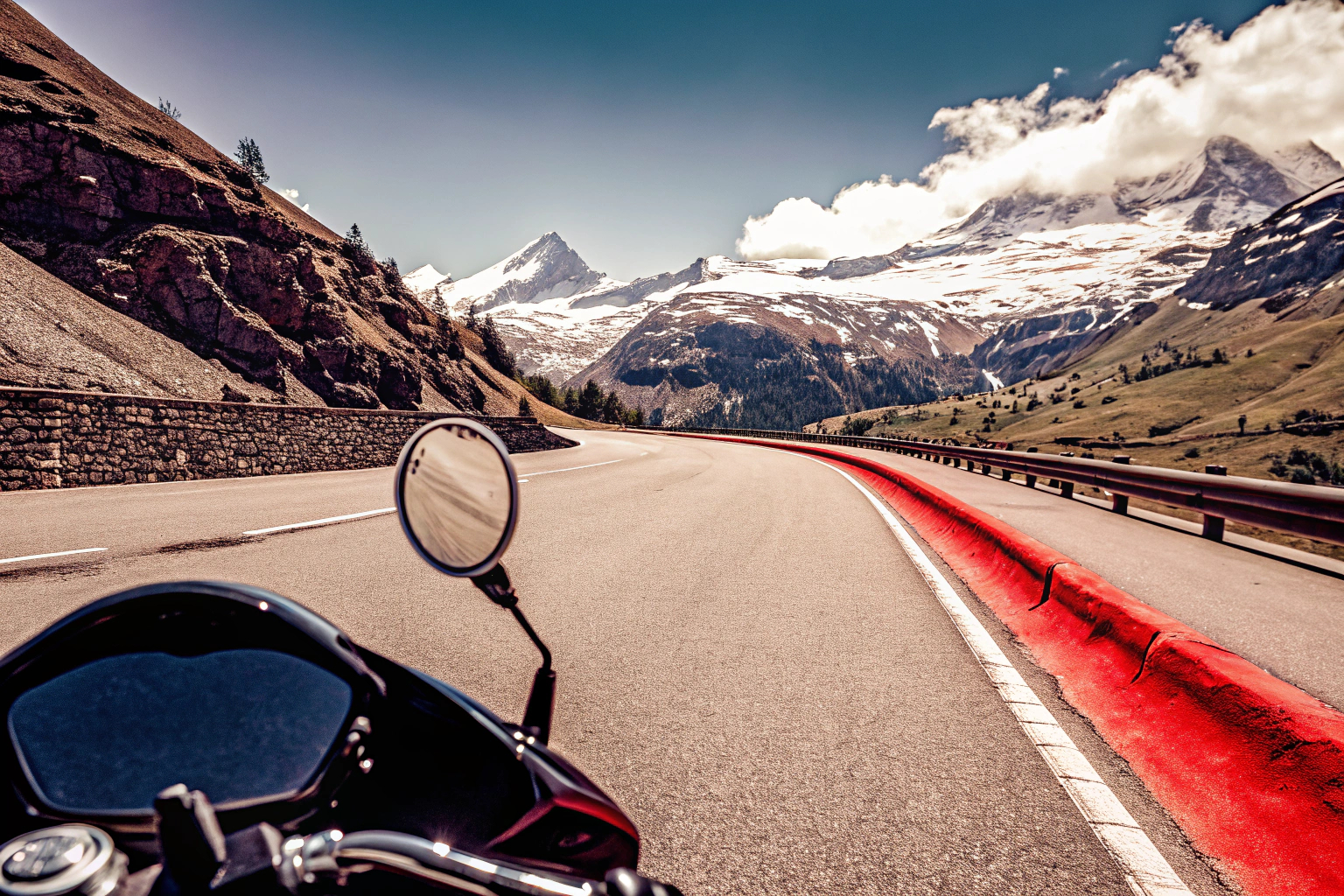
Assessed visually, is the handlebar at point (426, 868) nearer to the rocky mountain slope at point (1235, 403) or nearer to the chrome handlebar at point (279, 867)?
the chrome handlebar at point (279, 867)

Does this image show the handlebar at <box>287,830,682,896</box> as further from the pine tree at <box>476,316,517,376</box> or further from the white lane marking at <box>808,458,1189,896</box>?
the pine tree at <box>476,316,517,376</box>

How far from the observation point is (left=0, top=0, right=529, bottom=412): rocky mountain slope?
3931 cm

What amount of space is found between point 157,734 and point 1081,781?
2.97 metres

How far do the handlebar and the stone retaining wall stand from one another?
13841mm

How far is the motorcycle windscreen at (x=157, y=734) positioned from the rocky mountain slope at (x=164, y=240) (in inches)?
1459

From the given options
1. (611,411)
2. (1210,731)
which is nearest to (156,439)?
(1210,731)

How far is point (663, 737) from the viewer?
114 inches

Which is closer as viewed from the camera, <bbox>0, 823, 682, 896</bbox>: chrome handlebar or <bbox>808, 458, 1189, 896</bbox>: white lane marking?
<bbox>0, 823, 682, 896</bbox>: chrome handlebar

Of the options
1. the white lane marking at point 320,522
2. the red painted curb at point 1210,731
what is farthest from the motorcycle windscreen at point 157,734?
the white lane marking at point 320,522

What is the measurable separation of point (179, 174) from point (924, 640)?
58121mm

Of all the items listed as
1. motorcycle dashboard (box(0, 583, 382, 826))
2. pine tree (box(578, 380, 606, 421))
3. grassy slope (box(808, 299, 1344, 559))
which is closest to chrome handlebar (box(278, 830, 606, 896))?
motorcycle dashboard (box(0, 583, 382, 826))

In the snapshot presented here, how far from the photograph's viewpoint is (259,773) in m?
1.05

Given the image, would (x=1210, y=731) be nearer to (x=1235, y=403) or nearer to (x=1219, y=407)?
(x=1219, y=407)

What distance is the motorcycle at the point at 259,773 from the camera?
85 centimetres
